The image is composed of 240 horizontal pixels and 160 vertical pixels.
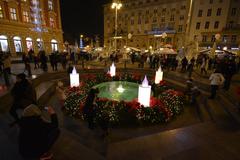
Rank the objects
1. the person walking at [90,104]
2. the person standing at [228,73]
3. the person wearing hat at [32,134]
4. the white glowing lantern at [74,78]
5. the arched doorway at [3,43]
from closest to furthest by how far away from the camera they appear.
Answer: the person wearing hat at [32,134] → the person walking at [90,104] → the person standing at [228,73] → the white glowing lantern at [74,78] → the arched doorway at [3,43]

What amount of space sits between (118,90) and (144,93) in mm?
3131

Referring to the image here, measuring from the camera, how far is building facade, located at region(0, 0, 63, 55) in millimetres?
21984

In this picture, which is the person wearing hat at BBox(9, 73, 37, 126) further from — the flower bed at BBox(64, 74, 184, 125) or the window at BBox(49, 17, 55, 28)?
the window at BBox(49, 17, 55, 28)

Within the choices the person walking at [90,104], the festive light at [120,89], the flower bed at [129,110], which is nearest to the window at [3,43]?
the flower bed at [129,110]

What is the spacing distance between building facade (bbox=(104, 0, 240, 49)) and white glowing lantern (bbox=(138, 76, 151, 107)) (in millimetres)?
16361

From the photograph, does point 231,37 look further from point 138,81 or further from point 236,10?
point 138,81

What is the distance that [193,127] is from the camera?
15.6 ft

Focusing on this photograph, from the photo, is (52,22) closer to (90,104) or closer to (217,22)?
(90,104)

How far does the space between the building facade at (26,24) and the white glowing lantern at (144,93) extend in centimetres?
2101

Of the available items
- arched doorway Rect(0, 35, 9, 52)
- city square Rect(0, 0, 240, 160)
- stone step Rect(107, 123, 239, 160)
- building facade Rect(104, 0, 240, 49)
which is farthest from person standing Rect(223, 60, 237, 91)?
arched doorway Rect(0, 35, 9, 52)

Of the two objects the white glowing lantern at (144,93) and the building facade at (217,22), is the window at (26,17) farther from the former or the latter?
the building facade at (217,22)

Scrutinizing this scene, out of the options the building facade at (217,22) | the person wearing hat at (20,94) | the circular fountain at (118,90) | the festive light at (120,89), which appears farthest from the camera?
the building facade at (217,22)

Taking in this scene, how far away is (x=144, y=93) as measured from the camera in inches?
243

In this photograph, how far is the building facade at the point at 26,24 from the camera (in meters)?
22.0
